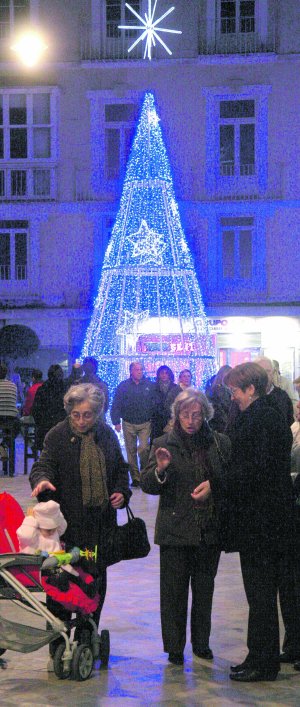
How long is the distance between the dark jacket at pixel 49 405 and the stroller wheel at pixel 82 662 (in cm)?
1012

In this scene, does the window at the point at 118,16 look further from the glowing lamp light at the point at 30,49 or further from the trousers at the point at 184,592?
the trousers at the point at 184,592

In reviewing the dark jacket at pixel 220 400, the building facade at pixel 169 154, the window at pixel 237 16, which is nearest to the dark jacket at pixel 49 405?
the dark jacket at pixel 220 400

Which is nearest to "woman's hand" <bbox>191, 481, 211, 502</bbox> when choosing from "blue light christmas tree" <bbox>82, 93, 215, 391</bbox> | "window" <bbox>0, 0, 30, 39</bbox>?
"blue light christmas tree" <bbox>82, 93, 215, 391</bbox>

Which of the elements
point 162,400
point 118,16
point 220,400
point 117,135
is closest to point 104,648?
point 220,400

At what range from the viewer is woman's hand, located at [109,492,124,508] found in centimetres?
709

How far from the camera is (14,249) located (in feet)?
116

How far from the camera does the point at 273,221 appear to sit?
34.7 meters

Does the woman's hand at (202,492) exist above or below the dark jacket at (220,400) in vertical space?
below

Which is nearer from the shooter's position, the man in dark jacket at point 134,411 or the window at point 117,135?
the man in dark jacket at point 134,411

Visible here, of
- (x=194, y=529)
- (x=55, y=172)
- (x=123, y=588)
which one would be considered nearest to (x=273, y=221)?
(x=55, y=172)

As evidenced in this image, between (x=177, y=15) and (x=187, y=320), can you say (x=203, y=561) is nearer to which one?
(x=187, y=320)

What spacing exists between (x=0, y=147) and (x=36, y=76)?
2215 millimetres

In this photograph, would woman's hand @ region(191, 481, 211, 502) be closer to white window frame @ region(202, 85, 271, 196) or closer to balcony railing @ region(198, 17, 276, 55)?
white window frame @ region(202, 85, 271, 196)

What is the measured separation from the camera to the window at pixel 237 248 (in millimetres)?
34688
